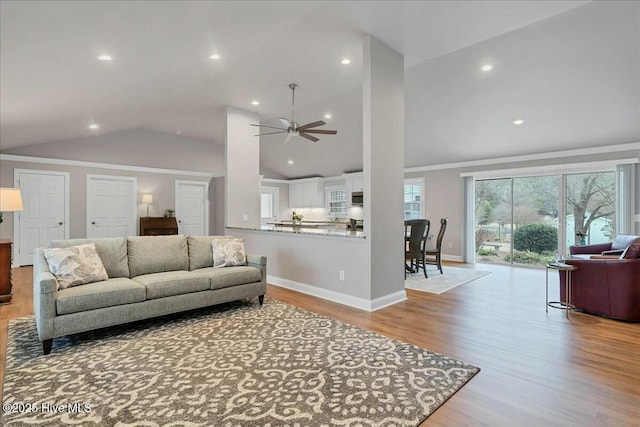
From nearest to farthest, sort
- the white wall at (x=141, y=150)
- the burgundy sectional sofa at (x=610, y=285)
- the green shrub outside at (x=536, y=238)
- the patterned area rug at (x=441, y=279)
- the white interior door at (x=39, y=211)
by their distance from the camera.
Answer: the burgundy sectional sofa at (x=610, y=285) < the patterned area rug at (x=441, y=279) < the green shrub outside at (x=536, y=238) < the white interior door at (x=39, y=211) < the white wall at (x=141, y=150)

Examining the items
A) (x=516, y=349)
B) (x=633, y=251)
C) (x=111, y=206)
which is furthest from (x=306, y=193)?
(x=516, y=349)

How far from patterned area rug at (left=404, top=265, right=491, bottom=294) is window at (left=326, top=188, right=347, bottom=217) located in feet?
12.8

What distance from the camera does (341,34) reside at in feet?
12.4

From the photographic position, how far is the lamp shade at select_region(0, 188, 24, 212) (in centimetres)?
385

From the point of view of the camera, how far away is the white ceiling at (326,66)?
2.91 m

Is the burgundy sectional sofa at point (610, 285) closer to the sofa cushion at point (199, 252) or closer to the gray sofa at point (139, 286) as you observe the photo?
the gray sofa at point (139, 286)

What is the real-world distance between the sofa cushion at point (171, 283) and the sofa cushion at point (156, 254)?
0.15 metres

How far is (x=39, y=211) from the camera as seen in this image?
7.09 m

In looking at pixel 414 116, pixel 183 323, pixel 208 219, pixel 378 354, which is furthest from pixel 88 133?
pixel 378 354

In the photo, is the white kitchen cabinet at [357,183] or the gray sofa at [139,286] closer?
the gray sofa at [139,286]

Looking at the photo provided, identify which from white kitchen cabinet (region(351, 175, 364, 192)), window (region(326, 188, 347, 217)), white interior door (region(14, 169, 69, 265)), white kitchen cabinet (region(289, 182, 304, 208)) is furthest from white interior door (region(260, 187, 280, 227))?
white interior door (region(14, 169, 69, 265))

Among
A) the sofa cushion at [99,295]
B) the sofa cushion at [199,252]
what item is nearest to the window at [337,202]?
the sofa cushion at [199,252]

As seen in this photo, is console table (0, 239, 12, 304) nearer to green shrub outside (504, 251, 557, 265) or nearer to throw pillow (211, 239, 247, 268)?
throw pillow (211, 239, 247, 268)

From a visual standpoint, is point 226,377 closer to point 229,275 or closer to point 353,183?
point 229,275
